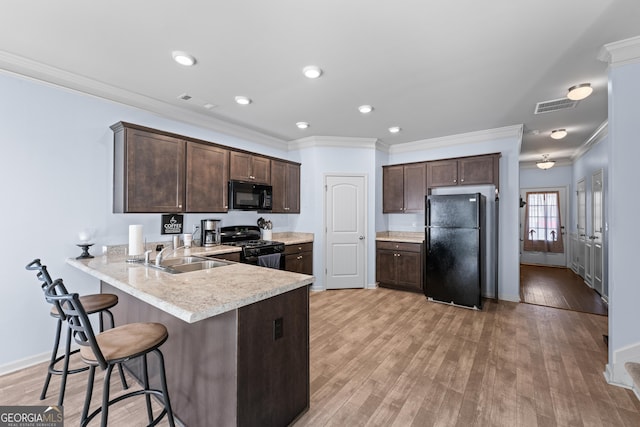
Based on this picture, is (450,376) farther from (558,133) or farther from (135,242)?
(558,133)

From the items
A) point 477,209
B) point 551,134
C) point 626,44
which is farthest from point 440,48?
point 551,134

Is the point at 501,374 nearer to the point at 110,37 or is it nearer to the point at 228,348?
the point at 228,348

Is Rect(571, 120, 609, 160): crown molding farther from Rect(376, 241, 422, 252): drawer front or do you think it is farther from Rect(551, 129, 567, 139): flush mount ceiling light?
Rect(376, 241, 422, 252): drawer front

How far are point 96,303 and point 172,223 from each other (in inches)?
60.1

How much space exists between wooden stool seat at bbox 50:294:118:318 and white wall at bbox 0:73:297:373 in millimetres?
733

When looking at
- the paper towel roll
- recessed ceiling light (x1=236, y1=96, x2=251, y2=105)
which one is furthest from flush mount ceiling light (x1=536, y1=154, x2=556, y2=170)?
the paper towel roll

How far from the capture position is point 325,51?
2.31 meters

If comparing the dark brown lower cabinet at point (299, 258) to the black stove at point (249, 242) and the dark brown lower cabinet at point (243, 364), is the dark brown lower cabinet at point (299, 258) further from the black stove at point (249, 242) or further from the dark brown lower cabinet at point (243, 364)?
the dark brown lower cabinet at point (243, 364)

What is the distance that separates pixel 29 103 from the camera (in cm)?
254

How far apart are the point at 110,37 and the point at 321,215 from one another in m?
3.49

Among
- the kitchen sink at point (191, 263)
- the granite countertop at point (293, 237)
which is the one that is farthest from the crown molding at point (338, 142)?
the kitchen sink at point (191, 263)

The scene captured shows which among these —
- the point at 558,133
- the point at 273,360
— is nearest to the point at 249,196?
the point at 273,360

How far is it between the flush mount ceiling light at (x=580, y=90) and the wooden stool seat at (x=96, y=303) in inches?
189

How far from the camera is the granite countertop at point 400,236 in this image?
479 cm
